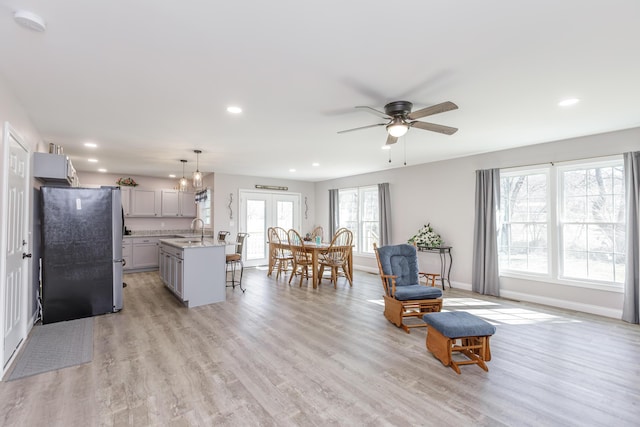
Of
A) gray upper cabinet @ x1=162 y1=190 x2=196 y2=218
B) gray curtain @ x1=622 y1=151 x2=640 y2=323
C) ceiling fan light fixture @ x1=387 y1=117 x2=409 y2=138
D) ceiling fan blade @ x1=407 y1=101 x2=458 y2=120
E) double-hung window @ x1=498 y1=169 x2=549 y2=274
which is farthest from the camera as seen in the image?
gray upper cabinet @ x1=162 y1=190 x2=196 y2=218

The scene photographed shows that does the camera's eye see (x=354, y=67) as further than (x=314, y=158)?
No

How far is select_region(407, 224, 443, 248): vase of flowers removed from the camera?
588cm

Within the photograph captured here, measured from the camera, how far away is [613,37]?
1954 mm

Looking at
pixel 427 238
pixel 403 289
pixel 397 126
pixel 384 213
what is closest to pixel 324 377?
pixel 403 289

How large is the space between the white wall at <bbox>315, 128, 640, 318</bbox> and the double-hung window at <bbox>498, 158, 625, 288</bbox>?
0.55 feet

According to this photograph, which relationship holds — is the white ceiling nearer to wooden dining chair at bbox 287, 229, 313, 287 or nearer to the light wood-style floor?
the light wood-style floor

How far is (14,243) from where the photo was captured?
9.57ft

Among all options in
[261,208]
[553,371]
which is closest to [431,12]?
[553,371]

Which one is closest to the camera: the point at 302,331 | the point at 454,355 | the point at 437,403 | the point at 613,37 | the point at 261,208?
the point at 613,37

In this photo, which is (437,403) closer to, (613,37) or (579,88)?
(613,37)

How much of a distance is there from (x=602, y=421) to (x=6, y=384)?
433cm

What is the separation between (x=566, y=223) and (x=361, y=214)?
4.24m

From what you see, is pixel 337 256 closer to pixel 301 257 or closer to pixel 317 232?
pixel 301 257

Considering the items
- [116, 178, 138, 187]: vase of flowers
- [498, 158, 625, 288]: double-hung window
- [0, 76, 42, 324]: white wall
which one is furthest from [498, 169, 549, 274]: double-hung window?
[116, 178, 138, 187]: vase of flowers
